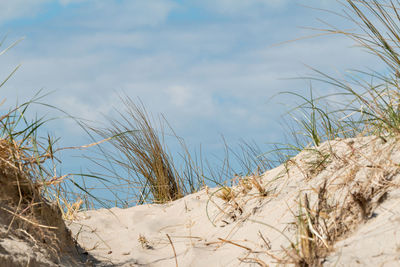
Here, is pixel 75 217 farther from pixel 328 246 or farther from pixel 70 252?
pixel 328 246

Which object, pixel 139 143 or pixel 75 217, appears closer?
pixel 75 217

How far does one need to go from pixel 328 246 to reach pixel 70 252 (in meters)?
1.32

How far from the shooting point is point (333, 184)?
2361 millimetres

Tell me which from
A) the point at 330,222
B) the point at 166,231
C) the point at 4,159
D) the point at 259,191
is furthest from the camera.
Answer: the point at 166,231

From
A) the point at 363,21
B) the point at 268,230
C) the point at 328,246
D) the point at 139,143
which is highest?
the point at 139,143

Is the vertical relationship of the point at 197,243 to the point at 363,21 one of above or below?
below

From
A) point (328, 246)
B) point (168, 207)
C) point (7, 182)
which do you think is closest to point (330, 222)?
point (328, 246)

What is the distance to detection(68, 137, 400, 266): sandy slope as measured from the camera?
74.9 inches

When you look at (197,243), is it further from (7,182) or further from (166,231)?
(7,182)

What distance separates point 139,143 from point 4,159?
2101 millimetres

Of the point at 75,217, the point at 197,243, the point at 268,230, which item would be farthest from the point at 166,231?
the point at 268,230

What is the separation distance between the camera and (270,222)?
8.38ft

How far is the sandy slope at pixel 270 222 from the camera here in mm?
1903

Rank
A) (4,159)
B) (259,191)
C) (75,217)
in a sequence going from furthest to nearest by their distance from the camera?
1. (75,217)
2. (259,191)
3. (4,159)
